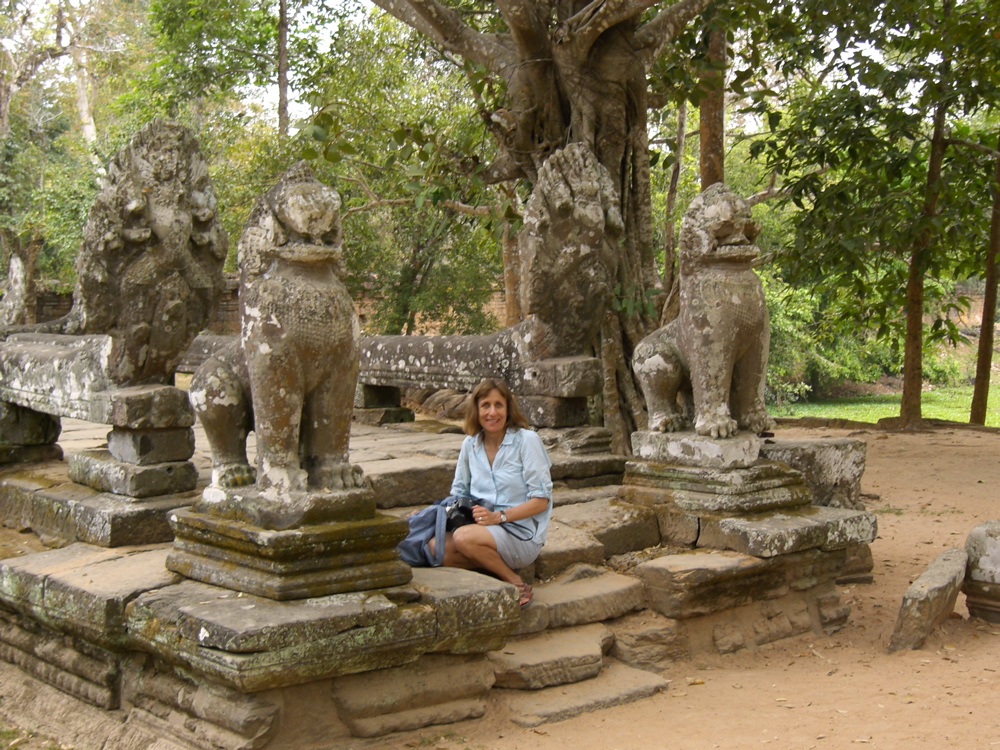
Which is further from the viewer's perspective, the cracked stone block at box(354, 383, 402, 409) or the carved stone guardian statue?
the cracked stone block at box(354, 383, 402, 409)

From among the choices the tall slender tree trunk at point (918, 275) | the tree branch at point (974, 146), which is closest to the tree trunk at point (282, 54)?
the tall slender tree trunk at point (918, 275)

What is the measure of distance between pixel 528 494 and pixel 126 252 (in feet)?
6.73

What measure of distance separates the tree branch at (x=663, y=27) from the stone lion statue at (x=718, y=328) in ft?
8.11

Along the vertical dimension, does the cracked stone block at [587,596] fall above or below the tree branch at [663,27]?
below

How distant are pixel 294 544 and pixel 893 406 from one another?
17.7 meters

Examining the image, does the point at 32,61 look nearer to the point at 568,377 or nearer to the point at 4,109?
the point at 4,109

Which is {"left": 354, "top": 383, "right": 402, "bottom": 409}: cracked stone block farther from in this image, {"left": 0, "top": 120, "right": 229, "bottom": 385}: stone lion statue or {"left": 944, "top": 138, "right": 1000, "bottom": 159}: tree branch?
{"left": 944, "top": 138, "right": 1000, "bottom": 159}: tree branch

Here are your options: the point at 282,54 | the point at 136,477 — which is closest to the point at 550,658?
the point at 136,477

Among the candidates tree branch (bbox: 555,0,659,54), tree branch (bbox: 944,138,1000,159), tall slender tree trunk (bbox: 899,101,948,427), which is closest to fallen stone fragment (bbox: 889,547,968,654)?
tree branch (bbox: 555,0,659,54)

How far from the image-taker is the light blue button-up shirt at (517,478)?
416 cm

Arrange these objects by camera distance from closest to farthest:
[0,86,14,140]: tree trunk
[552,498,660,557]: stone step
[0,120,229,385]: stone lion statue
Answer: [0,120,229,385]: stone lion statue → [552,498,660,557]: stone step → [0,86,14,140]: tree trunk

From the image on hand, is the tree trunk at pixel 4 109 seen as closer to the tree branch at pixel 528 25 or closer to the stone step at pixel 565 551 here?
the tree branch at pixel 528 25

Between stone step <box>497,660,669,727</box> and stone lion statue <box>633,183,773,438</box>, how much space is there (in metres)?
1.29

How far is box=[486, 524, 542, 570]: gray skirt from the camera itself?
4.09m
